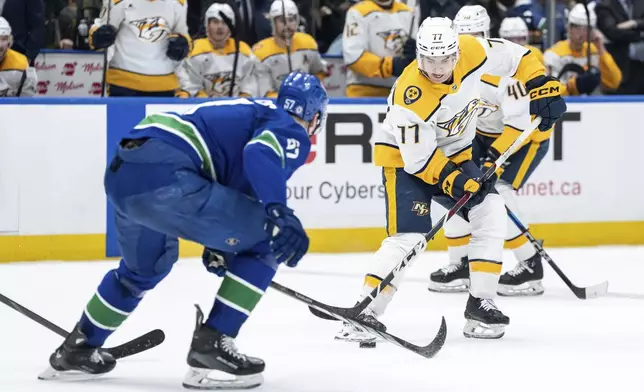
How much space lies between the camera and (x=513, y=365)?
411 cm

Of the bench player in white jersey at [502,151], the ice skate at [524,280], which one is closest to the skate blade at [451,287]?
the bench player in white jersey at [502,151]

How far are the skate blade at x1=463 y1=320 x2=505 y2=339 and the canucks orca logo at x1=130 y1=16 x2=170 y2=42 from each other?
327cm

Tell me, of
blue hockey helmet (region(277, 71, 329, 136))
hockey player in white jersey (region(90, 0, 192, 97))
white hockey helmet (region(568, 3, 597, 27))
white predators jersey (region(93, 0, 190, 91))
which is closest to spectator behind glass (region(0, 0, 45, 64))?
hockey player in white jersey (region(90, 0, 192, 97))

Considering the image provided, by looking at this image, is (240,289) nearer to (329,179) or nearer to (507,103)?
(507,103)

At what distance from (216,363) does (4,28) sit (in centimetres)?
390

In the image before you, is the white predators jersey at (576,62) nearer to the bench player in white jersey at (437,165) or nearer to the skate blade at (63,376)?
the bench player in white jersey at (437,165)

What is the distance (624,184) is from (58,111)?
11.3 ft

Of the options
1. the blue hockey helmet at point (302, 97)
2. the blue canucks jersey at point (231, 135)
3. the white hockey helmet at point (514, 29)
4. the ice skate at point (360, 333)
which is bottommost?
the ice skate at point (360, 333)

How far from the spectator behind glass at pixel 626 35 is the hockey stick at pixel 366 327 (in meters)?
4.69

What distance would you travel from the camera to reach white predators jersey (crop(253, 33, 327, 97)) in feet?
24.9

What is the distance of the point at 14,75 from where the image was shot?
693cm

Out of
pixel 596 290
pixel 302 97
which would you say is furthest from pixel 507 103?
pixel 302 97

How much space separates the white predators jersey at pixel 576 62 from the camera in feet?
26.7

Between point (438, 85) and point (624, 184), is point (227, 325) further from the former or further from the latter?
point (624, 184)
